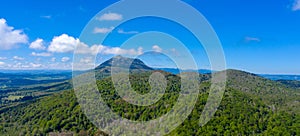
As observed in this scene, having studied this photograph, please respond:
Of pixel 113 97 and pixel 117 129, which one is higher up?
pixel 113 97

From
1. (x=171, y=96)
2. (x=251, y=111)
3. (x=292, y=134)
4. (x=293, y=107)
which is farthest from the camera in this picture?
(x=293, y=107)

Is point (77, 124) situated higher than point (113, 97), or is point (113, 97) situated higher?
point (113, 97)

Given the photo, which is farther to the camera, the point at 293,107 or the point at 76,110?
the point at 293,107

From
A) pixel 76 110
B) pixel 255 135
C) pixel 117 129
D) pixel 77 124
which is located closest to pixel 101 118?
pixel 117 129

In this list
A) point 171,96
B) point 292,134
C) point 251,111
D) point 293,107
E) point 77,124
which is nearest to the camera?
point 292,134

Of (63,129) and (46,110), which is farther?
(46,110)

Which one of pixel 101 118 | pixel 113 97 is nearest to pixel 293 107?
pixel 113 97

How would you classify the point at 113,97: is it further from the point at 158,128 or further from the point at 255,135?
the point at 255,135

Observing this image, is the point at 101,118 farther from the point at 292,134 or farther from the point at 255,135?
the point at 292,134

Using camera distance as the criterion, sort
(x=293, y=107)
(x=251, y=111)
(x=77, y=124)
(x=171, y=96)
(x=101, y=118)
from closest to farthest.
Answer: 1. (x=101, y=118)
2. (x=77, y=124)
3. (x=251, y=111)
4. (x=171, y=96)
5. (x=293, y=107)
